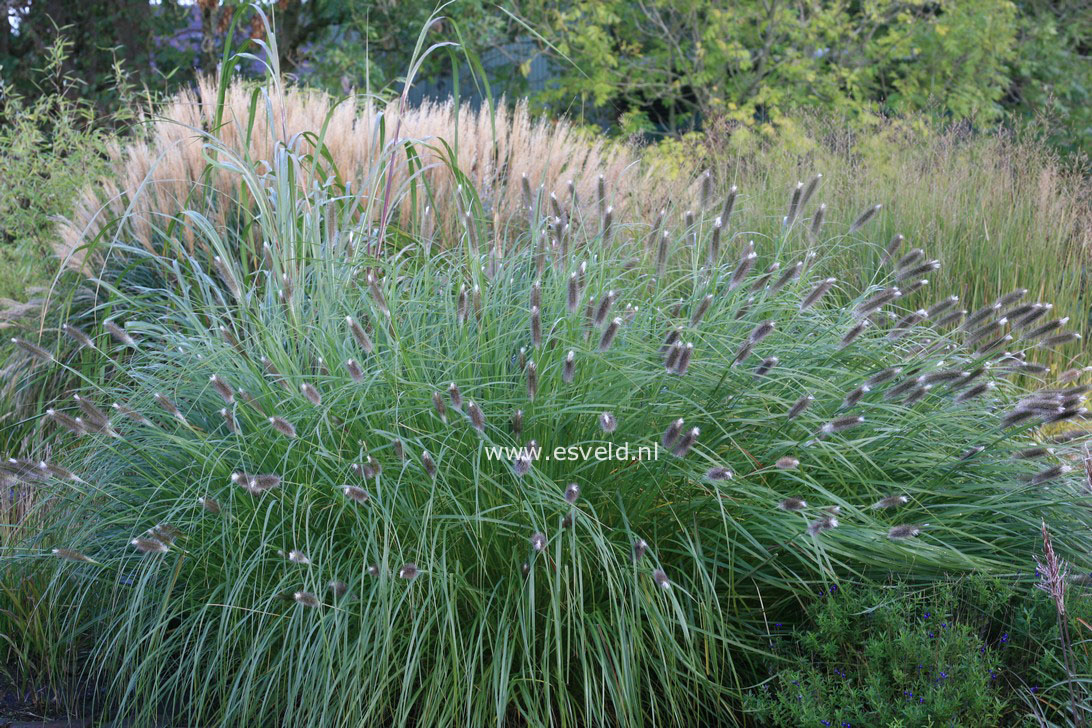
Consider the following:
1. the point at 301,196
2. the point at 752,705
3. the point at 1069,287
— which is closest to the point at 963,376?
the point at 752,705

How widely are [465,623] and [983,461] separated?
1589 mm

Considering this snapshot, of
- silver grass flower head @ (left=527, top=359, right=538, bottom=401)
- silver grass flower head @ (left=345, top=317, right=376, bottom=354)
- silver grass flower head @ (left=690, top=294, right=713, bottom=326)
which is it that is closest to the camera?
silver grass flower head @ (left=527, top=359, right=538, bottom=401)

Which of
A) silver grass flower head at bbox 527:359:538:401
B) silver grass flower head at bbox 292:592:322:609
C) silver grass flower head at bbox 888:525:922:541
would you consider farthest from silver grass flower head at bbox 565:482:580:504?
silver grass flower head at bbox 888:525:922:541

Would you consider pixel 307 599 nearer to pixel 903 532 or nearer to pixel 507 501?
pixel 507 501

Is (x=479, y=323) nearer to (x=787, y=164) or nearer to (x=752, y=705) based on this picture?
(x=752, y=705)

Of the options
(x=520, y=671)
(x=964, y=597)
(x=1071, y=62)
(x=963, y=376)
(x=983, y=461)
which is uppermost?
(x=1071, y=62)

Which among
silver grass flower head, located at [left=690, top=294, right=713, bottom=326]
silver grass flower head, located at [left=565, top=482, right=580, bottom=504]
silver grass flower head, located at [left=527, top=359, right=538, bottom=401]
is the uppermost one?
silver grass flower head, located at [left=690, top=294, right=713, bottom=326]

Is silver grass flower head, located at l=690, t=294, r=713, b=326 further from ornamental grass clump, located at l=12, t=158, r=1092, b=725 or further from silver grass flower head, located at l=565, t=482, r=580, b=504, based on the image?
silver grass flower head, located at l=565, t=482, r=580, b=504

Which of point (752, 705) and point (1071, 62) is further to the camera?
point (1071, 62)

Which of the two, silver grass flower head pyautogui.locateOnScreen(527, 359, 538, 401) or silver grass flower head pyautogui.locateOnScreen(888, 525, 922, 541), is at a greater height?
silver grass flower head pyautogui.locateOnScreen(527, 359, 538, 401)

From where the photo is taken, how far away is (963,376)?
276 centimetres

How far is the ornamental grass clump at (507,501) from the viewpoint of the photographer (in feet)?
8.02

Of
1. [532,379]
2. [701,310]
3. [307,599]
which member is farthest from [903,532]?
[307,599]

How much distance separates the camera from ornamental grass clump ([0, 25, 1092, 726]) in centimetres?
245
